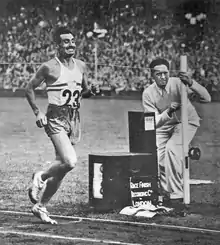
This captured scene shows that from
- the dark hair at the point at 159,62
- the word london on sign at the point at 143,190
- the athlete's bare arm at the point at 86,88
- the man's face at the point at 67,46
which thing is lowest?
the word london on sign at the point at 143,190

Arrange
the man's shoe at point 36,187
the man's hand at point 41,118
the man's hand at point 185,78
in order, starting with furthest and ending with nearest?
the man's shoe at point 36,187 → the man's hand at point 41,118 → the man's hand at point 185,78

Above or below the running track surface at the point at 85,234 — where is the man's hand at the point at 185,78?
above

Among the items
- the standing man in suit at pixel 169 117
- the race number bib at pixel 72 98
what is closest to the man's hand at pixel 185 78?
the standing man in suit at pixel 169 117

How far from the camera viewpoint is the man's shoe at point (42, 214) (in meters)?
6.91

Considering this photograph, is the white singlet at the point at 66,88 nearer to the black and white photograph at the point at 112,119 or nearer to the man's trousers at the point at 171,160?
the black and white photograph at the point at 112,119

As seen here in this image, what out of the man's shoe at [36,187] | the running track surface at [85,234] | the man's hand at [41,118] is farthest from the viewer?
the man's shoe at [36,187]

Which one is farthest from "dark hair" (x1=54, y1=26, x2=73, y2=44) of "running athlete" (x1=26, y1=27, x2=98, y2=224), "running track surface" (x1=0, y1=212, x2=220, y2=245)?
"running track surface" (x1=0, y1=212, x2=220, y2=245)

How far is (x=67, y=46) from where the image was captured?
6844mm

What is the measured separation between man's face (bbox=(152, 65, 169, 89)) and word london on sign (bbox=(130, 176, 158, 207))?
2.00ft

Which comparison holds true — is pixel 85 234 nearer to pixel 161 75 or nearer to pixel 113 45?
pixel 161 75

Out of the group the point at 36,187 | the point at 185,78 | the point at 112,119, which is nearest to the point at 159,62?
the point at 185,78

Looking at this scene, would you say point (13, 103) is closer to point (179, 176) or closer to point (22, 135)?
point (22, 135)

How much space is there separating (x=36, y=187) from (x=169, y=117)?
974mm

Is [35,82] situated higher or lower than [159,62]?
lower
